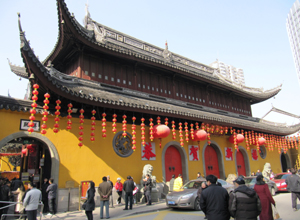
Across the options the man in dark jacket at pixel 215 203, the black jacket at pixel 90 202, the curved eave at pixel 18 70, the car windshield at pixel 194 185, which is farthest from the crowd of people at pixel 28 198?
the curved eave at pixel 18 70

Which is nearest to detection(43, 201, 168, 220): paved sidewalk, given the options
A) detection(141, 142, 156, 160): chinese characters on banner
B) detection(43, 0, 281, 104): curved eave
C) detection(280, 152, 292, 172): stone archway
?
detection(141, 142, 156, 160): chinese characters on banner

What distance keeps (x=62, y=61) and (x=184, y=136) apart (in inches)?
324

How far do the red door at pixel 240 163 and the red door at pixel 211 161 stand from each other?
2.53m

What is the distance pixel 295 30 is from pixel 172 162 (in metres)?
70.2

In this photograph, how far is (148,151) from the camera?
11.7 meters

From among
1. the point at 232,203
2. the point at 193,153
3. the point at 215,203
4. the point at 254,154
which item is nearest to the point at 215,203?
the point at 215,203

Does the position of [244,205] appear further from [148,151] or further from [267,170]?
[267,170]

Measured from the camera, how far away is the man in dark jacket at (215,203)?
384 cm

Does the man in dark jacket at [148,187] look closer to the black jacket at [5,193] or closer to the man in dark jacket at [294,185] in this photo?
the black jacket at [5,193]

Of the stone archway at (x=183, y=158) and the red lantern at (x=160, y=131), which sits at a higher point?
the red lantern at (x=160, y=131)

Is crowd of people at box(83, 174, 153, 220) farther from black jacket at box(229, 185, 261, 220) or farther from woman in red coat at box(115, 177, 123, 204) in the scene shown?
black jacket at box(229, 185, 261, 220)

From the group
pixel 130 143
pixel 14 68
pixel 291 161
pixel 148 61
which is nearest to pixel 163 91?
pixel 148 61

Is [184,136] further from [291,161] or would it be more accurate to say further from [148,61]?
[291,161]

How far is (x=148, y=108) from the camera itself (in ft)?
35.2
